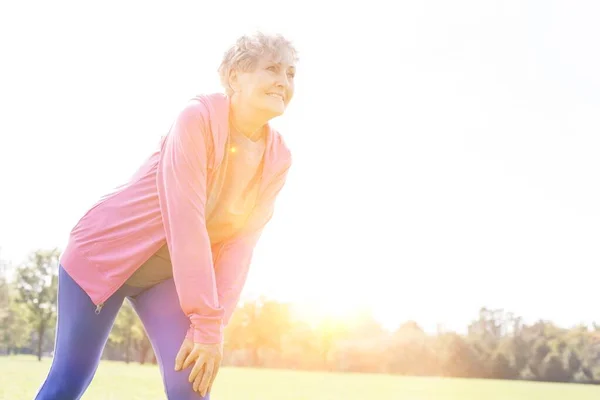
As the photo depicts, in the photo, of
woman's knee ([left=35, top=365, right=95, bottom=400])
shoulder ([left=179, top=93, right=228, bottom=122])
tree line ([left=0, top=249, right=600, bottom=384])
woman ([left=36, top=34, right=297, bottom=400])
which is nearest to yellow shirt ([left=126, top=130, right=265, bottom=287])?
woman ([left=36, top=34, right=297, bottom=400])

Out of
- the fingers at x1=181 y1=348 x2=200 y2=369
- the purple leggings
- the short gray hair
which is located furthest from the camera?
the short gray hair

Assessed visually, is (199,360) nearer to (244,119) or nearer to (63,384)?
(63,384)

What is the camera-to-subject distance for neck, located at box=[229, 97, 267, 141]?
8.65ft

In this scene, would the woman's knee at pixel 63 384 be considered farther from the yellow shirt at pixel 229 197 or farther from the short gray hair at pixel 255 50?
the short gray hair at pixel 255 50

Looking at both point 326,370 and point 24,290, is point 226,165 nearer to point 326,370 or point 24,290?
point 326,370

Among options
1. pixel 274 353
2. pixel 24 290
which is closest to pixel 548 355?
pixel 274 353

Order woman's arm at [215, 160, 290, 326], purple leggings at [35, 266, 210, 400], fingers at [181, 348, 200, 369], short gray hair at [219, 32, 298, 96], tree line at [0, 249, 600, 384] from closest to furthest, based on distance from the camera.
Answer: fingers at [181, 348, 200, 369]
purple leggings at [35, 266, 210, 400]
short gray hair at [219, 32, 298, 96]
woman's arm at [215, 160, 290, 326]
tree line at [0, 249, 600, 384]

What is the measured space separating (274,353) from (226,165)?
57.7 m

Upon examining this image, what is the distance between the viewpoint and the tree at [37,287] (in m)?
53.3

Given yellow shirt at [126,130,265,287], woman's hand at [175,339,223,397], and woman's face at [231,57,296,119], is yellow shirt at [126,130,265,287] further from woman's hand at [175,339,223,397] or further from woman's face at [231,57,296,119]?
woman's hand at [175,339,223,397]

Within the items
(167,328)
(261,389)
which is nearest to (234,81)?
(167,328)

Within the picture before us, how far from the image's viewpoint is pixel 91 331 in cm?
257

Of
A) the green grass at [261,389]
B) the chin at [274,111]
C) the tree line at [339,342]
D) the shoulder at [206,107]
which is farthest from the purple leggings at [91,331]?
the tree line at [339,342]

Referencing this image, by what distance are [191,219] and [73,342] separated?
2.19ft
